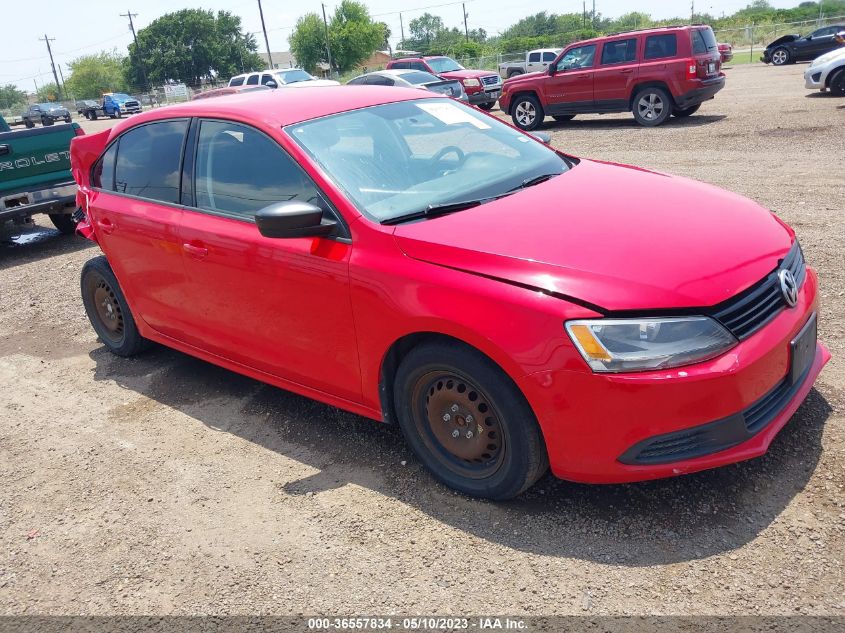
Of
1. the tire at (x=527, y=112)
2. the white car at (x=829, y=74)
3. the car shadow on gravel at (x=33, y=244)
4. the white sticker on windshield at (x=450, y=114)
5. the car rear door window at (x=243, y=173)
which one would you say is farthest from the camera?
the tire at (x=527, y=112)

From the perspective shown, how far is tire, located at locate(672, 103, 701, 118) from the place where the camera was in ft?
48.5

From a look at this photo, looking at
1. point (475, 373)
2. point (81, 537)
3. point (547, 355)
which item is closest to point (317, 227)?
point (475, 373)

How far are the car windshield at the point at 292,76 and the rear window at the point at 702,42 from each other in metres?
13.5

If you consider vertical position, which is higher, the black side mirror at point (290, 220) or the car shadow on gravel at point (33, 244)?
the black side mirror at point (290, 220)

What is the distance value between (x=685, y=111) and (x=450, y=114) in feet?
40.8

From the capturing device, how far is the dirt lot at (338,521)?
2.70 metres

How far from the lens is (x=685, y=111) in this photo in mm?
15195

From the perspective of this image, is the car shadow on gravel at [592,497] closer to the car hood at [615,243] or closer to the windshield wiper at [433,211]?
the car hood at [615,243]

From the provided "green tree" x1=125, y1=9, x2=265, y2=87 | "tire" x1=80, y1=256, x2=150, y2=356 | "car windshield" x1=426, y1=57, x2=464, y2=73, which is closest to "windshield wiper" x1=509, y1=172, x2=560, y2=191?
"tire" x1=80, y1=256, x2=150, y2=356

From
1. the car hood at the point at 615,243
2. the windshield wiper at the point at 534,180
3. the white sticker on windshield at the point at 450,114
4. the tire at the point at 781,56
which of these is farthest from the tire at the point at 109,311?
the tire at the point at 781,56

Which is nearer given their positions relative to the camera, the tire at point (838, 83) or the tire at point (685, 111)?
the tire at point (685, 111)

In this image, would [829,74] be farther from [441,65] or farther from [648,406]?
[648,406]

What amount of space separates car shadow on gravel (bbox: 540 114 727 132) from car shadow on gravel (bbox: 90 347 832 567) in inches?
473

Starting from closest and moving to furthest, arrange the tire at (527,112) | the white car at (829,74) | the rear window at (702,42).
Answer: the rear window at (702,42) → the white car at (829,74) → the tire at (527,112)
